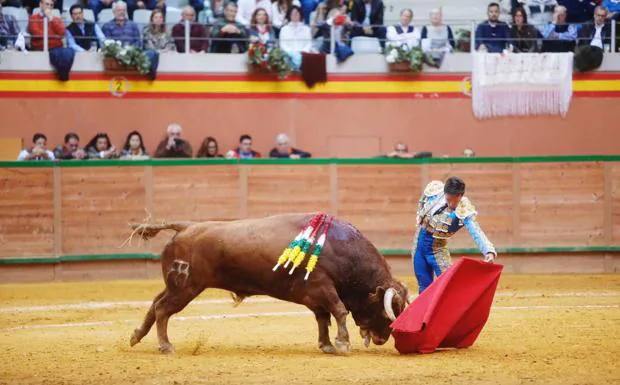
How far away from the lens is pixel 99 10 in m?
17.9

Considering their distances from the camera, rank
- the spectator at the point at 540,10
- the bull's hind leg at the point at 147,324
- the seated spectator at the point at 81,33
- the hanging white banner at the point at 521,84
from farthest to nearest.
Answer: the spectator at the point at 540,10
the hanging white banner at the point at 521,84
the seated spectator at the point at 81,33
the bull's hind leg at the point at 147,324

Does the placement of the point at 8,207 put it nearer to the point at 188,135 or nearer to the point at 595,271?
the point at 188,135

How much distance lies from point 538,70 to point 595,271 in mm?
3259

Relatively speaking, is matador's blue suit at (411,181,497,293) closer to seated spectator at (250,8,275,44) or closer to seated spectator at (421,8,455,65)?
seated spectator at (250,8,275,44)

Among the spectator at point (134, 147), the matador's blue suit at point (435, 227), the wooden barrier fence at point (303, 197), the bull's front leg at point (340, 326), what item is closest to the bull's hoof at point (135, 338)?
the bull's front leg at point (340, 326)

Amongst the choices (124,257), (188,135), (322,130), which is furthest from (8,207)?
(322,130)

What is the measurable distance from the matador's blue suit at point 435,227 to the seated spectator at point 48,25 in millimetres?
8460

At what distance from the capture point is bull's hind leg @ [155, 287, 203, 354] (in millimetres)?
9734

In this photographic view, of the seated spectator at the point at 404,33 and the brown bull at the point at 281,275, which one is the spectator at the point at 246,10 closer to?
the seated spectator at the point at 404,33

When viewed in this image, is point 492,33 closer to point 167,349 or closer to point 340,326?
point 340,326

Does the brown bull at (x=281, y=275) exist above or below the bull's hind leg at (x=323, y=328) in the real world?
above

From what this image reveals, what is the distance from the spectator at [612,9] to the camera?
1842cm

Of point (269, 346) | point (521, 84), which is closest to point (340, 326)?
point (269, 346)

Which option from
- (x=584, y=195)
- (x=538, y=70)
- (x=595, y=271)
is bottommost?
(x=595, y=271)
